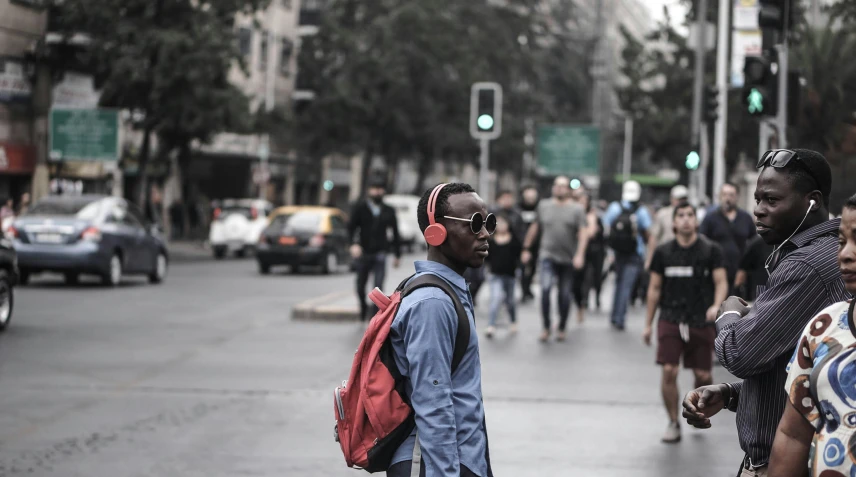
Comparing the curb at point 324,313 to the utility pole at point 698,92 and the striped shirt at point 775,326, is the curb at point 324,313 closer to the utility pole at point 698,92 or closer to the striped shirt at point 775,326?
the utility pole at point 698,92

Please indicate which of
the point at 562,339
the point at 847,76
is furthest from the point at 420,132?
the point at 562,339

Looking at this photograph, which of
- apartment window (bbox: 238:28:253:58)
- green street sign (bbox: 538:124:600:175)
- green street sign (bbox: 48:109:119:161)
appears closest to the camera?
green street sign (bbox: 48:109:119:161)

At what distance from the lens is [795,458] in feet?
10.2

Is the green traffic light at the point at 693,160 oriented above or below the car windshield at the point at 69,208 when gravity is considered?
above

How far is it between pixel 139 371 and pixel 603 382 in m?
4.13

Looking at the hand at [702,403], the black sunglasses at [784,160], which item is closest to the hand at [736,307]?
the hand at [702,403]

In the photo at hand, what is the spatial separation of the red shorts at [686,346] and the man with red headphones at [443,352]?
4929 mm

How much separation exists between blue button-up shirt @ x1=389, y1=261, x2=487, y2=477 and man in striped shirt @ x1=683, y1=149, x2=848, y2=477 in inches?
25.8

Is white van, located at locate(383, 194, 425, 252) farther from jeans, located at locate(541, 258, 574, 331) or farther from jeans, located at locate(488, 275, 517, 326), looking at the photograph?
jeans, located at locate(541, 258, 574, 331)

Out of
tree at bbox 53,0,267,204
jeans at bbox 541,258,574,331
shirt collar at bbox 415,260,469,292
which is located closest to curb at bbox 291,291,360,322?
jeans at bbox 541,258,574,331

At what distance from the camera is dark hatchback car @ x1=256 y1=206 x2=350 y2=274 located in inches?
1148

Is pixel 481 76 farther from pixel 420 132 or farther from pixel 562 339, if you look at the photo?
pixel 562 339

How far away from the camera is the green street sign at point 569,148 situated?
172 ft

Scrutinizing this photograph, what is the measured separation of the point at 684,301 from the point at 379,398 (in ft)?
17.8
